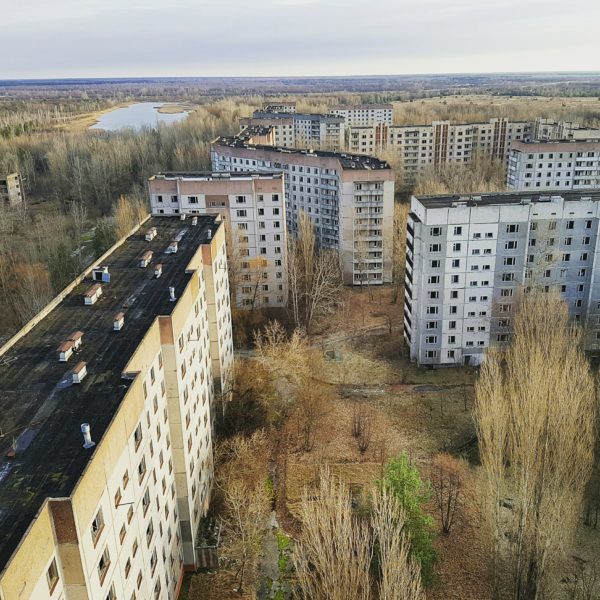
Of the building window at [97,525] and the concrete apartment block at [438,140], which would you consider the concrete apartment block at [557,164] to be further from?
the building window at [97,525]

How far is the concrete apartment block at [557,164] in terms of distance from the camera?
6500cm

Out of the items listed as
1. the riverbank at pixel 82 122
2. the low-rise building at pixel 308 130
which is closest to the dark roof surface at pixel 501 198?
the low-rise building at pixel 308 130

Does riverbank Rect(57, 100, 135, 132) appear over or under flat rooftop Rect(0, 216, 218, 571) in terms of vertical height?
over

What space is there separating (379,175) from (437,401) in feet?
73.7

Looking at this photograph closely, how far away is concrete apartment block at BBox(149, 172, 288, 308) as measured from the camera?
1757 inches

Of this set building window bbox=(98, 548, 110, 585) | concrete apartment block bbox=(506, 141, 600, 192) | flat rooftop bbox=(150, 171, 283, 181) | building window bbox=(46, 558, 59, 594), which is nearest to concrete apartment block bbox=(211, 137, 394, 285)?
flat rooftop bbox=(150, 171, 283, 181)

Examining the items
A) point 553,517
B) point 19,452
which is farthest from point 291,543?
point 19,452

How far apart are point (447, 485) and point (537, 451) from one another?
5176 mm

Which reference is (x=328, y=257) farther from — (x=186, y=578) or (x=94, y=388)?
(x=94, y=388)

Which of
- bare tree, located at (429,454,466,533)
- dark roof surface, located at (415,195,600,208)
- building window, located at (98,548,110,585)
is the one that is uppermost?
dark roof surface, located at (415,195,600,208)

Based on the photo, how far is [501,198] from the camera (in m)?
36.7

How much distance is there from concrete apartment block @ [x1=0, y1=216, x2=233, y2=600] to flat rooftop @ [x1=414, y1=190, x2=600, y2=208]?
15.3m

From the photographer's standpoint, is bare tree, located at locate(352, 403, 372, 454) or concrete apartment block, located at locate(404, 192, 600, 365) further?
concrete apartment block, located at locate(404, 192, 600, 365)

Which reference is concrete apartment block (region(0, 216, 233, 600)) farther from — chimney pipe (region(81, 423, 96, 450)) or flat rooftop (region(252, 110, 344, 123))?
flat rooftop (region(252, 110, 344, 123))
